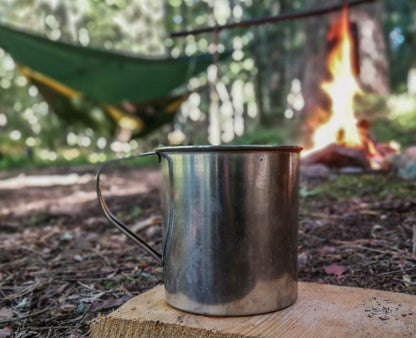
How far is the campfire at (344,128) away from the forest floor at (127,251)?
25 cm

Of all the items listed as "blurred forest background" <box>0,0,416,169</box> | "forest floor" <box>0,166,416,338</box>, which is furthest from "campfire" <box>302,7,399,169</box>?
"blurred forest background" <box>0,0,416,169</box>

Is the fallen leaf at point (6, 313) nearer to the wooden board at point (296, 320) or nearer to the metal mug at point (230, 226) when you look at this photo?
the wooden board at point (296, 320)

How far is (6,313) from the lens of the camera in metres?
1.50

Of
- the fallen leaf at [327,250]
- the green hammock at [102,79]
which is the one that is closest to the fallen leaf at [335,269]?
the fallen leaf at [327,250]

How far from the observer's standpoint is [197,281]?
1033 millimetres

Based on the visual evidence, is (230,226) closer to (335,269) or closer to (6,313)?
(335,269)

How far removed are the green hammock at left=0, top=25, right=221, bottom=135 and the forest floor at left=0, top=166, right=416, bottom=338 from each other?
1645mm

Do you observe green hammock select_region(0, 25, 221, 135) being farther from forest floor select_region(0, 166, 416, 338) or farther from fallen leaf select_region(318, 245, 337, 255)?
fallen leaf select_region(318, 245, 337, 255)

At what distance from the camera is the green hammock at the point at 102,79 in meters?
4.35

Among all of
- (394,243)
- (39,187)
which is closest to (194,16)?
(39,187)

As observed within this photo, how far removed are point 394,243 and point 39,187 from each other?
4.35 meters

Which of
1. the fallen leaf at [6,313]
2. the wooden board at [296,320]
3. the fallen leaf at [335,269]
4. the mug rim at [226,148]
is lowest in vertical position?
the fallen leaf at [6,313]

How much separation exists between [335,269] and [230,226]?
0.85m

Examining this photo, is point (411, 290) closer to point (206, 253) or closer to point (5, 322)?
point (206, 253)
